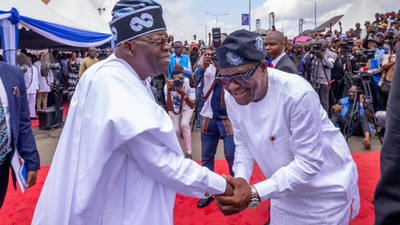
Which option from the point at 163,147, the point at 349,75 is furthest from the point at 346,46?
the point at 163,147

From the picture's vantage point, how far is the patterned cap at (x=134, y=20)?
1.63m

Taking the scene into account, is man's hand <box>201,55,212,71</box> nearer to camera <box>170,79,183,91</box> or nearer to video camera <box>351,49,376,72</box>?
camera <box>170,79,183,91</box>

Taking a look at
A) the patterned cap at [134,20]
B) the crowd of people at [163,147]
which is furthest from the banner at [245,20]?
the patterned cap at [134,20]

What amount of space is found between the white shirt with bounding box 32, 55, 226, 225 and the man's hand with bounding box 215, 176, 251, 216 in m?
0.32

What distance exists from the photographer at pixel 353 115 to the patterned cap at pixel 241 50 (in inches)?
205

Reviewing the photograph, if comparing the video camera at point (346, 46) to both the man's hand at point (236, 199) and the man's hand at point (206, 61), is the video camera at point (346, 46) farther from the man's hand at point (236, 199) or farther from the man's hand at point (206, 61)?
the man's hand at point (236, 199)

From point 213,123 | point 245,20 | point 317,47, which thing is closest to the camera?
point 213,123

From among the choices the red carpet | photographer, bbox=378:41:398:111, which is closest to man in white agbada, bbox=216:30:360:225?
the red carpet

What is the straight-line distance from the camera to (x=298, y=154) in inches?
71.1

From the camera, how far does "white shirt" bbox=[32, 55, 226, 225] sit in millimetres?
1319

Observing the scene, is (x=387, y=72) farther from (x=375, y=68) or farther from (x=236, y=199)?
(x=236, y=199)

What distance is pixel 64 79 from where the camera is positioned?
14.0m

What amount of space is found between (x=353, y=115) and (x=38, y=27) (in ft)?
23.7

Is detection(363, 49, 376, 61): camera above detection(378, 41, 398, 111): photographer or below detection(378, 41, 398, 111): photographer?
above
